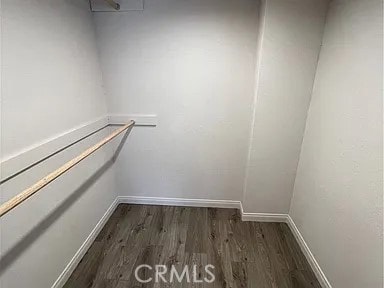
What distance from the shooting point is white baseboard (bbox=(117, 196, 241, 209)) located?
95.3 inches

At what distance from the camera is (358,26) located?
126 cm

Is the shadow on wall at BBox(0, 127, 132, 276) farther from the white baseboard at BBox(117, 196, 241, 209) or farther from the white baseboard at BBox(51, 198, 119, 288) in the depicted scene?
the white baseboard at BBox(117, 196, 241, 209)

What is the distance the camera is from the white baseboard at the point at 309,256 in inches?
59.7

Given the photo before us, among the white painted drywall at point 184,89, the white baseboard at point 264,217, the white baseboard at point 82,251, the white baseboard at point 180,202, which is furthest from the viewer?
the white baseboard at point 180,202

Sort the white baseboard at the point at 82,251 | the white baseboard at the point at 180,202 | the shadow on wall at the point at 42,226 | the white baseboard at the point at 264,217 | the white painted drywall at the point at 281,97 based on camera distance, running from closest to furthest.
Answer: the shadow on wall at the point at 42,226 → the white baseboard at the point at 82,251 → the white painted drywall at the point at 281,97 → the white baseboard at the point at 264,217 → the white baseboard at the point at 180,202

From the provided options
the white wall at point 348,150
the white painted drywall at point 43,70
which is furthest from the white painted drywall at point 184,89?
the white wall at point 348,150

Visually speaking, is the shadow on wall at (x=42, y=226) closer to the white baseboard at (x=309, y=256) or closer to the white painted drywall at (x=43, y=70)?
the white painted drywall at (x=43, y=70)

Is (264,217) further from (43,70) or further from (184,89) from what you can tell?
(43,70)

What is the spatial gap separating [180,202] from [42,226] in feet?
4.57

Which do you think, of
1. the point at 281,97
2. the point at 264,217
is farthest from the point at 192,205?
the point at 281,97

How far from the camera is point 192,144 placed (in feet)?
7.32

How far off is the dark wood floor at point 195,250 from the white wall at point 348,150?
276mm

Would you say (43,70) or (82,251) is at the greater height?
(43,70)

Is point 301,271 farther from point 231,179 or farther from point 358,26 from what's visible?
point 358,26
